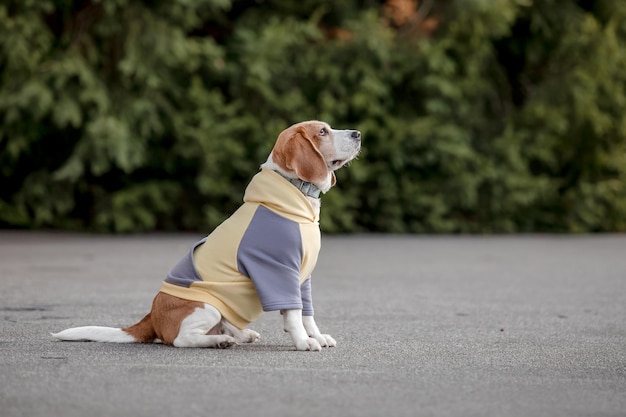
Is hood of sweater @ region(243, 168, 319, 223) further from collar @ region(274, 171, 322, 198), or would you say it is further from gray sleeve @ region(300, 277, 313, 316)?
gray sleeve @ region(300, 277, 313, 316)

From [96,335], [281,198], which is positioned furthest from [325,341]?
[96,335]

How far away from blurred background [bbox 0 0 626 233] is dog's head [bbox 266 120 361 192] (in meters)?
8.44

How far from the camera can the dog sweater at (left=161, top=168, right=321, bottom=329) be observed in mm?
4797

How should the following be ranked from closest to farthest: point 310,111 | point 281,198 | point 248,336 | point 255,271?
point 255,271, point 281,198, point 248,336, point 310,111

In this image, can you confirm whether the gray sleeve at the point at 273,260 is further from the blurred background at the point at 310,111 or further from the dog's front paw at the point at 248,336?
the blurred background at the point at 310,111

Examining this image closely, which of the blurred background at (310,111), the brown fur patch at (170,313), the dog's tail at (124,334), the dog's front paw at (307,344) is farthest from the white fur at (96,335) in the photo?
the blurred background at (310,111)

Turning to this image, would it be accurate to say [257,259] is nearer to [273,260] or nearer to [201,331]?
[273,260]

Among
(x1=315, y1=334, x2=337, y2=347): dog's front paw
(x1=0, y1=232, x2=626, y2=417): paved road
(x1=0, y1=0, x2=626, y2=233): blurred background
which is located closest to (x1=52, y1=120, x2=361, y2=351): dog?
(x1=315, y1=334, x2=337, y2=347): dog's front paw

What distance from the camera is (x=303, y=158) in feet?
16.4

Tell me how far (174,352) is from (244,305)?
1.34ft

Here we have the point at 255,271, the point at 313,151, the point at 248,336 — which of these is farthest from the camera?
the point at 248,336

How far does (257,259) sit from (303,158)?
56cm

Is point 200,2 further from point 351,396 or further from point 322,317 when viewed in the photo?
point 351,396

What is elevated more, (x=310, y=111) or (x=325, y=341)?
(x=310, y=111)
